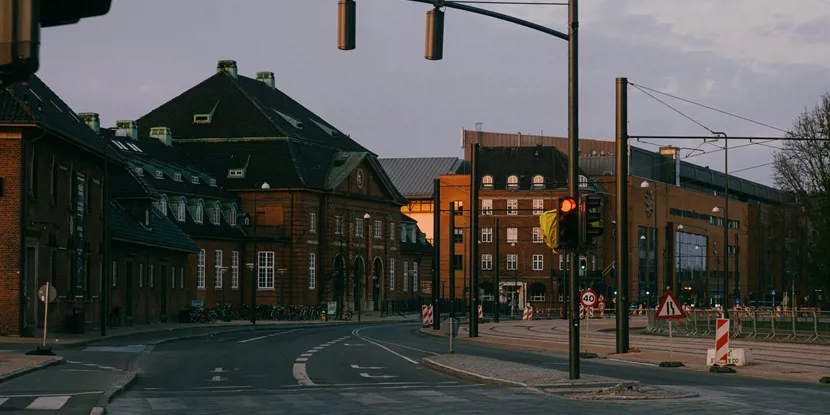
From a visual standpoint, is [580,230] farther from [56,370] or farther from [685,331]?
[685,331]

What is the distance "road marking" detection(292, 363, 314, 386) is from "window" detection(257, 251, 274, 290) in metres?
70.2

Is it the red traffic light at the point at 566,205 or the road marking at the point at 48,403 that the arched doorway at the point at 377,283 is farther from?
the road marking at the point at 48,403

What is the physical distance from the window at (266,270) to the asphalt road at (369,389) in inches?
2516

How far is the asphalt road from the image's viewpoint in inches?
676

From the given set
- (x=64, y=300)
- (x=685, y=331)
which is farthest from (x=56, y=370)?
(x=685, y=331)

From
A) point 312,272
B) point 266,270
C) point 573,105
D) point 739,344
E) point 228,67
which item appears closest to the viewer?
point 573,105

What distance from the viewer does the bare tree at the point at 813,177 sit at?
6644 cm

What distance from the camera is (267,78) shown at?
115188mm

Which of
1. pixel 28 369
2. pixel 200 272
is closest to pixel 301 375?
pixel 28 369

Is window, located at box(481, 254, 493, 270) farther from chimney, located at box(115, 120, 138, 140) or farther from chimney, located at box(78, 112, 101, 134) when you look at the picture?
chimney, located at box(78, 112, 101, 134)

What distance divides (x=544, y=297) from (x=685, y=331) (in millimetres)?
72009

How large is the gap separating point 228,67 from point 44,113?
6307 centimetres

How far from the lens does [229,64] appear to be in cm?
10819

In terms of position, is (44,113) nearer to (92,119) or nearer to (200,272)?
(92,119)
